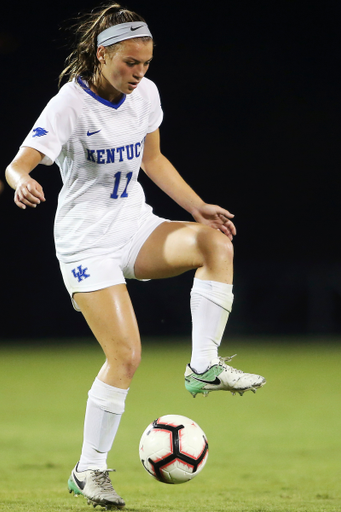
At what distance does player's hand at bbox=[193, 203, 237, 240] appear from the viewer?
348cm

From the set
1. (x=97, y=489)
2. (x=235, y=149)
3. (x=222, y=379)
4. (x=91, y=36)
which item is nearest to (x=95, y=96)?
(x=91, y=36)

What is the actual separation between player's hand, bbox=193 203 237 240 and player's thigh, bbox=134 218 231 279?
100 millimetres

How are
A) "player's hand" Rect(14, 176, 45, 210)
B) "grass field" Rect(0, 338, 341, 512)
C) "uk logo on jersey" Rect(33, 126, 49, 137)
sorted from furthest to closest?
"grass field" Rect(0, 338, 341, 512), "uk logo on jersey" Rect(33, 126, 49, 137), "player's hand" Rect(14, 176, 45, 210)

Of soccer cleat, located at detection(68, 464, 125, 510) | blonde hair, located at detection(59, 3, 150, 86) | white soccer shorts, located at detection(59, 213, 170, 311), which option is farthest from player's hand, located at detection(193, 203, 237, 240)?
soccer cleat, located at detection(68, 464, 125, 510)

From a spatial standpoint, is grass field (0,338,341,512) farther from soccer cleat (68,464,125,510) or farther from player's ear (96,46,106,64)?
player's ear (96,46,106,64)

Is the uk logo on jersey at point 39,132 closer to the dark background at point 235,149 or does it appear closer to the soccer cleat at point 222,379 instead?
the soccer cleat at point 222,379

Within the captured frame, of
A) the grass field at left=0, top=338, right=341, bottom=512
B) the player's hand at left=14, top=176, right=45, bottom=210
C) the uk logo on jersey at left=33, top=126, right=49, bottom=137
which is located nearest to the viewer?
the player's hand at left=14, top=176, right=45, bottom=210

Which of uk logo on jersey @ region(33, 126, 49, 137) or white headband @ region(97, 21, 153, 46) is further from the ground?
white headband @ region(97, 21, 153, 46)

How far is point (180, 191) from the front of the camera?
3.68 meters

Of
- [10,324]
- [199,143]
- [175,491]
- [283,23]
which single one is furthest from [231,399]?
[283,23]

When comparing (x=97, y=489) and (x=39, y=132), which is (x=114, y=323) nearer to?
(x=97, y=489)

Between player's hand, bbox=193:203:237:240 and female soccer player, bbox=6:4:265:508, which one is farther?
player's hand, bbox=193:203:237:240

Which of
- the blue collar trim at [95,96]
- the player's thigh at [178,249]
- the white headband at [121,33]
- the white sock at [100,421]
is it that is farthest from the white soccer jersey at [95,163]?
the white sock at [100,421]

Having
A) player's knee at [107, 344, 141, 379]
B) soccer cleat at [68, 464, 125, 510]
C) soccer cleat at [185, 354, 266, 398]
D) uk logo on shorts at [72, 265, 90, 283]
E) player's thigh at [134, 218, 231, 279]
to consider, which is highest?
player's thigh at [134, 218, 231, 279]
